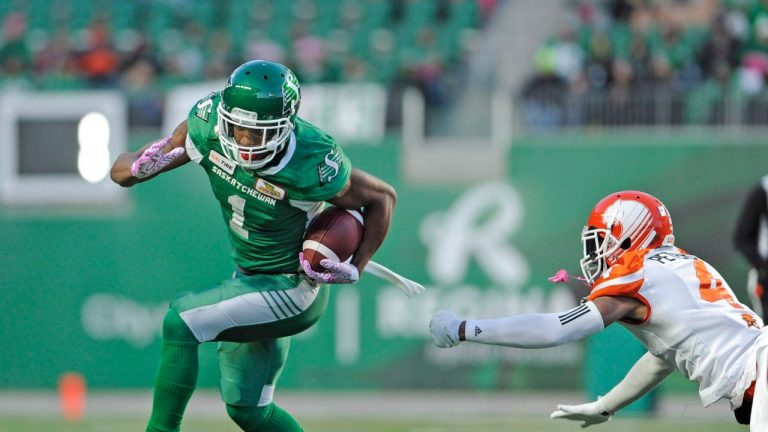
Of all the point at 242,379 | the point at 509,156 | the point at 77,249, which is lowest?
the point at 77,249

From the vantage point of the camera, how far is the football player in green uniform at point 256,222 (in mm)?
5312

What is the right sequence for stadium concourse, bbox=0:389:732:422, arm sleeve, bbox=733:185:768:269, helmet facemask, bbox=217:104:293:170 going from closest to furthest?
helmet facemask, bbox=217:104:293:170 < arm sleeve, bbox=733:185:768:269 < stadium concourse, bbox=0:389:732:422

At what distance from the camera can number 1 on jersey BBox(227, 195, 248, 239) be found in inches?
221

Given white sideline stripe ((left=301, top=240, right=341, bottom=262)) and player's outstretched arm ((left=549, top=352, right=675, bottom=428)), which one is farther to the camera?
white sideline stripe ((left=301, top=240, right=341, bottom=262))

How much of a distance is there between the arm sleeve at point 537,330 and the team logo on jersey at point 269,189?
1198mm

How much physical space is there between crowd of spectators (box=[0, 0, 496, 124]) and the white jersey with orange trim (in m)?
8.45

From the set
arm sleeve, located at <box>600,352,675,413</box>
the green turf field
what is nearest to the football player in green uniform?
arm sleeve, located at <box>600,352,675,413</box>

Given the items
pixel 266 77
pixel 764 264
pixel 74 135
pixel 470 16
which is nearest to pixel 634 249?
pixel 266 77

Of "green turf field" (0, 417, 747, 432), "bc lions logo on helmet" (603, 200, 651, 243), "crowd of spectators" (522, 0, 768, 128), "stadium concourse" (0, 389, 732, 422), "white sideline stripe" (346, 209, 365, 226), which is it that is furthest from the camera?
"crowd of spectators" (522, 0, 768, 128)

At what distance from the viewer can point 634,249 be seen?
506 centimetres

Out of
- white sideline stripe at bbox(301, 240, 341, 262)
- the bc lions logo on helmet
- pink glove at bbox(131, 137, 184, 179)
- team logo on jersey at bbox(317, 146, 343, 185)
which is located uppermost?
pink glove at bbox(131, 137, 184, 179)

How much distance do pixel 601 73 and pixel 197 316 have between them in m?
8.86

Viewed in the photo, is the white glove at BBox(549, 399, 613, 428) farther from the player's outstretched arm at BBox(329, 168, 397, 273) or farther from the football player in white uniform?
the player's outstretched arm at BBox(329, 168, 397, 273)

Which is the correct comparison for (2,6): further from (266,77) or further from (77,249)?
(266,77)
